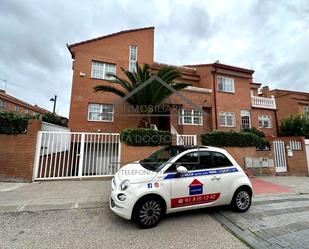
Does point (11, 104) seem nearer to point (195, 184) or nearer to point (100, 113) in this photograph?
point (100, 113)

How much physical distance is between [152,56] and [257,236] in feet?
46.7

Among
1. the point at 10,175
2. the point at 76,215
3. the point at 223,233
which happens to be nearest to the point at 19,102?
the point at 10,175

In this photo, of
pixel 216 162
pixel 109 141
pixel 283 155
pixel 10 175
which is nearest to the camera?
pixel 216 162

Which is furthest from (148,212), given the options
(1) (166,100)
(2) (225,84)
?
(2) (225,84)

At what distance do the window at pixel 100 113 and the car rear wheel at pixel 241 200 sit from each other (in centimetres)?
1019

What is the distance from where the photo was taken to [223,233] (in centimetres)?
363

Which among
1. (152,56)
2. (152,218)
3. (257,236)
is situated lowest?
(257,236)

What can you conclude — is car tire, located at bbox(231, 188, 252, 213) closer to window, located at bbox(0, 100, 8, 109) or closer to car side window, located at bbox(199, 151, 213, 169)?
car side window, located at bbox(199, 151, 213, 169)

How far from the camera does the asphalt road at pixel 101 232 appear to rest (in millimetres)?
3092

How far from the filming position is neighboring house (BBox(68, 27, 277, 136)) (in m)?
12.8

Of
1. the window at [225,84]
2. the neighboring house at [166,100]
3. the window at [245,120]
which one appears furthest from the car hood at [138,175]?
the window at [245,120]

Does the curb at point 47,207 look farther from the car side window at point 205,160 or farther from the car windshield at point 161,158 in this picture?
the car side window at point 205,160

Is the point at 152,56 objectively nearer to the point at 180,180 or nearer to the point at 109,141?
the point at 109,141

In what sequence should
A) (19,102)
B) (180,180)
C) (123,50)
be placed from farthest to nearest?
1. (19,102)
2. (123,50)
3. (180,180)
